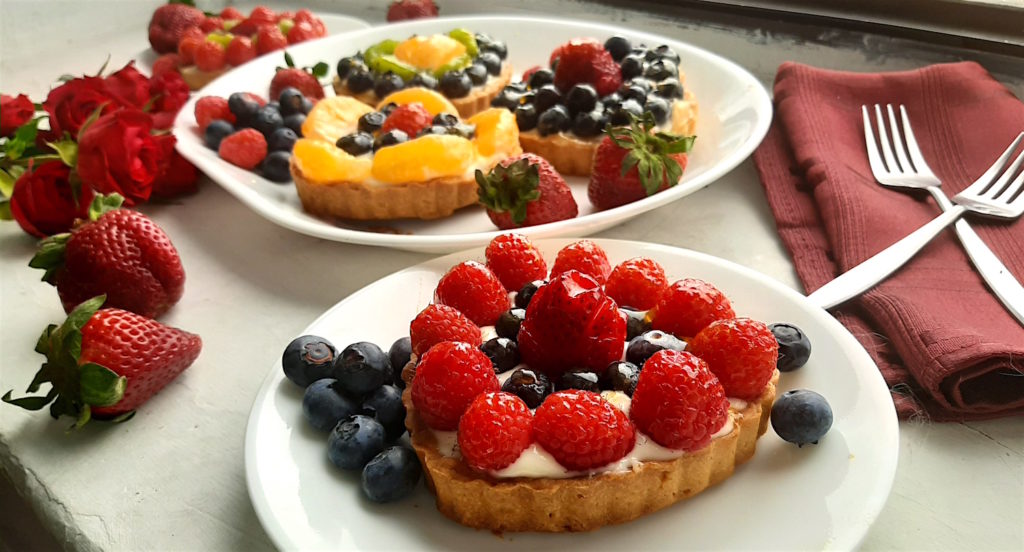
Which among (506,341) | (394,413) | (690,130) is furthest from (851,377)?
(690,130)

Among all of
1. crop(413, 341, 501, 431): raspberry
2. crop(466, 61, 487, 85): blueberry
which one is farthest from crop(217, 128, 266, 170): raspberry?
crop(413, 341, 501, 431): raspberry

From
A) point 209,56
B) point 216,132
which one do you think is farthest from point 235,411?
point 209,56

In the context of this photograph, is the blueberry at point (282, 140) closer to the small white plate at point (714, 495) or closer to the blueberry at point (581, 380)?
the small white plate at point (714, 495)

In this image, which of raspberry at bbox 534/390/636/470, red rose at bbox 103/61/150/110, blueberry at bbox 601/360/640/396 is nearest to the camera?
raspberry at bbox 534/390/636/470

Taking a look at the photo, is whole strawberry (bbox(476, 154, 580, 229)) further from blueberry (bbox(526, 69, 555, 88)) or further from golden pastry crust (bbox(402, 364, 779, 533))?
golden pastry crust (bbox(402, 364, 779, 533))

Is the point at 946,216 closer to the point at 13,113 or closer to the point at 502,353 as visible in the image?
the point at 502,353

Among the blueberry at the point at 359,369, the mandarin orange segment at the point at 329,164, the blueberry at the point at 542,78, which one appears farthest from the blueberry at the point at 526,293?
the blueberry at the point at 542,78
